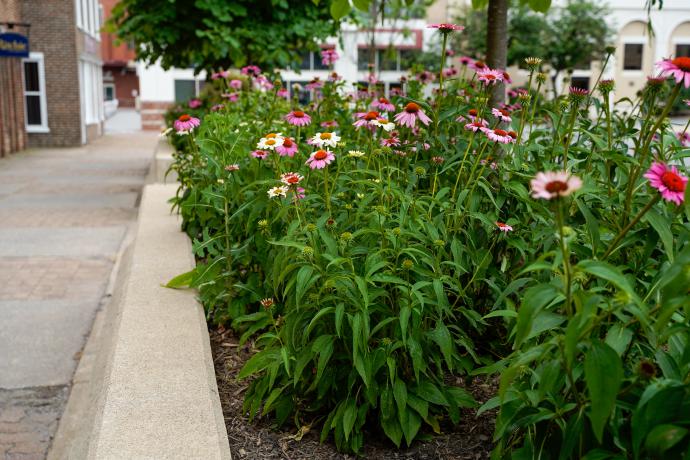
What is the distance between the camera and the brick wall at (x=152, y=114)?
1220 inches

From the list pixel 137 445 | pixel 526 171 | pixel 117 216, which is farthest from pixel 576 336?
pixel 117 216

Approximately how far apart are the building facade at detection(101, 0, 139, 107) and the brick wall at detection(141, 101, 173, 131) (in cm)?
2641

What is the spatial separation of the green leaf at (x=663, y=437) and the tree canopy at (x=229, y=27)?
9.37m

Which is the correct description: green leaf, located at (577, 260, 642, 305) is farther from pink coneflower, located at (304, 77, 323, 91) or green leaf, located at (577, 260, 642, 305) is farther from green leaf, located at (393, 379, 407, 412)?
pink coneflower, located at (304, 77, 323, 91)

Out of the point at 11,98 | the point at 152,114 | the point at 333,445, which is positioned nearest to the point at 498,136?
the point at 333,445

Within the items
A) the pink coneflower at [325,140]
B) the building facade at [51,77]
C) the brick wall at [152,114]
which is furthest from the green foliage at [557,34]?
the pink coneflower at [325,140]

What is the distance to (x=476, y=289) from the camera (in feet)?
9.92

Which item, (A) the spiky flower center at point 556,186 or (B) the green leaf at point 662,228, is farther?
(B) the green leaf at point 662,228

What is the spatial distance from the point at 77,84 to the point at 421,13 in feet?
54.9

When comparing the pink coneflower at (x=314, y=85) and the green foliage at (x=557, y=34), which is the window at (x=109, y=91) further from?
the pink coneflower at (x=314, y=85)

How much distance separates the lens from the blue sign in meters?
17.1

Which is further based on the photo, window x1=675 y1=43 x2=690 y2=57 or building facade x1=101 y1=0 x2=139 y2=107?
building facade x1=101 y1=0 x2=139 y2=107

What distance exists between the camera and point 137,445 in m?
2.37

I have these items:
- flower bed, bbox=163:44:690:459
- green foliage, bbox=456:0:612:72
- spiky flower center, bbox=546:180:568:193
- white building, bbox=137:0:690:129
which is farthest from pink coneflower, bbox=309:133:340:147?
green foliage, bbox=456:0:612:72
